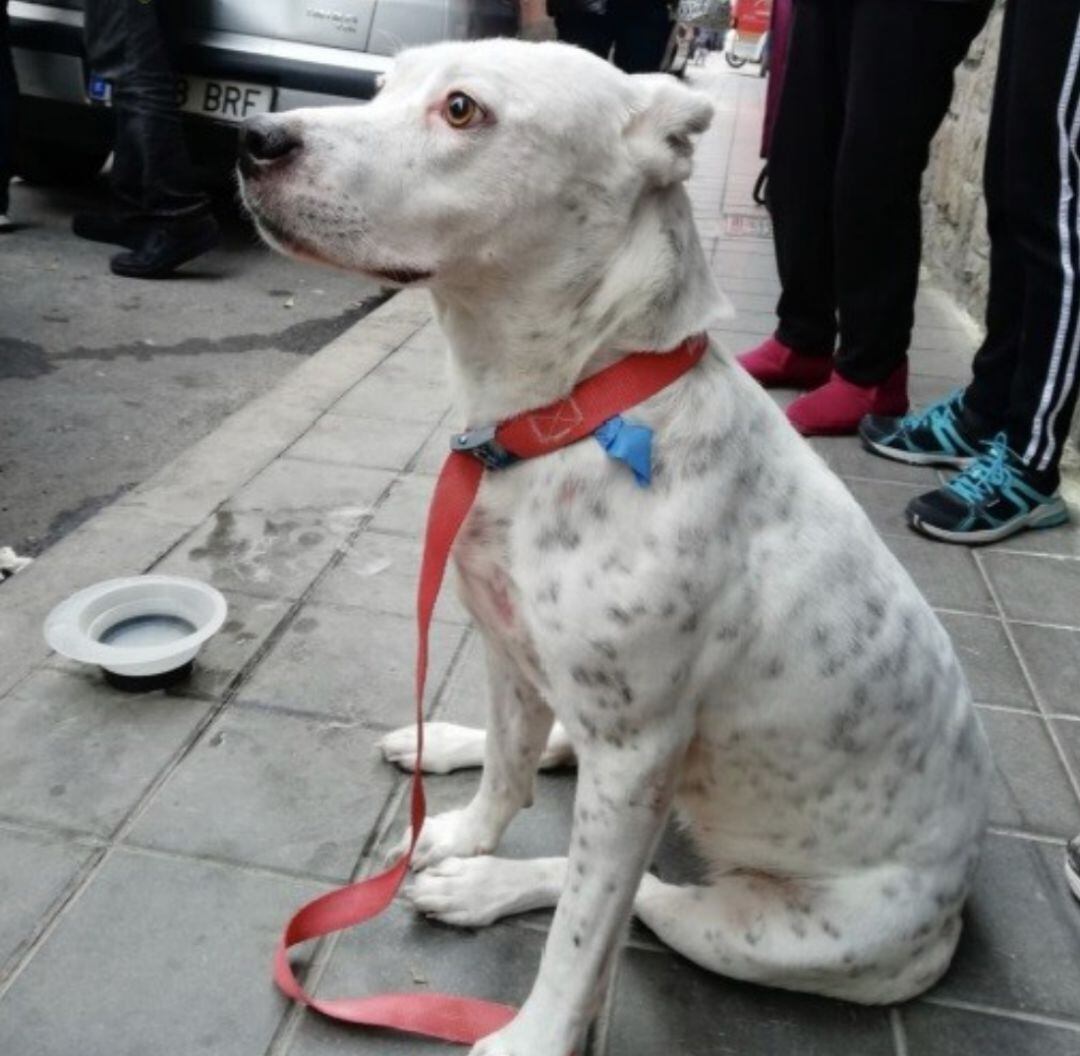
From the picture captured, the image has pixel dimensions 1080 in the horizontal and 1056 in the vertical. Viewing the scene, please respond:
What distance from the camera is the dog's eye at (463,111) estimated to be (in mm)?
1473

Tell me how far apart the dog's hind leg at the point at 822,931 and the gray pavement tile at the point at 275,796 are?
62 centimetres

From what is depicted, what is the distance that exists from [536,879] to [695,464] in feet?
2.65

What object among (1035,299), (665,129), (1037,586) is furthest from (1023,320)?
(665,129)

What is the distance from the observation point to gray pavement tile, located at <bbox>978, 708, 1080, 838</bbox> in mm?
2176

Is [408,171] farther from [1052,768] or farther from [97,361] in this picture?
[97,361]

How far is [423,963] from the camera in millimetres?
1794

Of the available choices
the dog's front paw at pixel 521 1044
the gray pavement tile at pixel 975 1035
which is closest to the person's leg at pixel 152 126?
the dog's front paw at pixel 521 1044

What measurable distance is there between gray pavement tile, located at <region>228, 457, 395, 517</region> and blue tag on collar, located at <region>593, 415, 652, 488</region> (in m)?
1.78

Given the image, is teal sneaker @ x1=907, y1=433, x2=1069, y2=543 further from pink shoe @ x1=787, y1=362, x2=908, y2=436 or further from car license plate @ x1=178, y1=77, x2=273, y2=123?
car license plate @ x1=178, y1=77, x2=273, y2=123

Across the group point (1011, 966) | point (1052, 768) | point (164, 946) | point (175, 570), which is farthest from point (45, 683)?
point (1052, 768)

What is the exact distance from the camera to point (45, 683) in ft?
7.68

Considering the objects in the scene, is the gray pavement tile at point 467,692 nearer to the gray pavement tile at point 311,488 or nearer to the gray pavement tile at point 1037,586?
the gray pavement tile at point 311,488

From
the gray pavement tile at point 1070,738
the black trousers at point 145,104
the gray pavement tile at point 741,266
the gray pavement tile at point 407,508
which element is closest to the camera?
the gray pavement tile at point 1070,738

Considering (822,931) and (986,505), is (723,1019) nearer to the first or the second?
(822,931)
